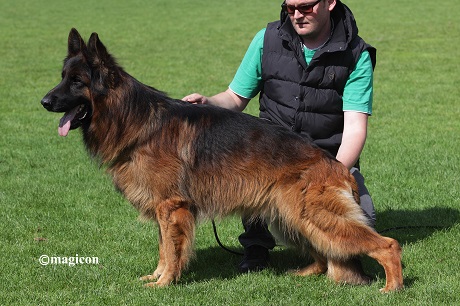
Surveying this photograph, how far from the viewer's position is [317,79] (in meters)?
5.67

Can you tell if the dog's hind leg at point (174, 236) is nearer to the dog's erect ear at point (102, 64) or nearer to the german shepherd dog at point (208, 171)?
the german shepherd dog at point (208, 171)

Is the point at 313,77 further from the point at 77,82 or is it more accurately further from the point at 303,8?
the point at 77,82

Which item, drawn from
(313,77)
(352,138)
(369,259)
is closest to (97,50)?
(313,77)

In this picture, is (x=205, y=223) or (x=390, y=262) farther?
(x=205, y=223)

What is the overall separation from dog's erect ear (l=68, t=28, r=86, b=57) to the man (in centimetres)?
105

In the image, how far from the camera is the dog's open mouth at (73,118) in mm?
4957

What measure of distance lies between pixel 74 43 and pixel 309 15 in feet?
5.80

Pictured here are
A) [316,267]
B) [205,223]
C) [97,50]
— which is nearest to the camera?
[97,50]

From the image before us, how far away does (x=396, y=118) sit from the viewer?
1160 centimetres

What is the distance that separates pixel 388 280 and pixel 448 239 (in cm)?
145

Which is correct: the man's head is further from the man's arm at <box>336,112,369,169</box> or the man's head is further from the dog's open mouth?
the dog's open mouth

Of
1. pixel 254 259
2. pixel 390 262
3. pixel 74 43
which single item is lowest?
pixel 254 259

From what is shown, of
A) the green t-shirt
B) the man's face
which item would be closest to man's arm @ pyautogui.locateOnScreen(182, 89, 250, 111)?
the green t-shirt

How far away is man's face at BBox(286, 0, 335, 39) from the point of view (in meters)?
5.43
